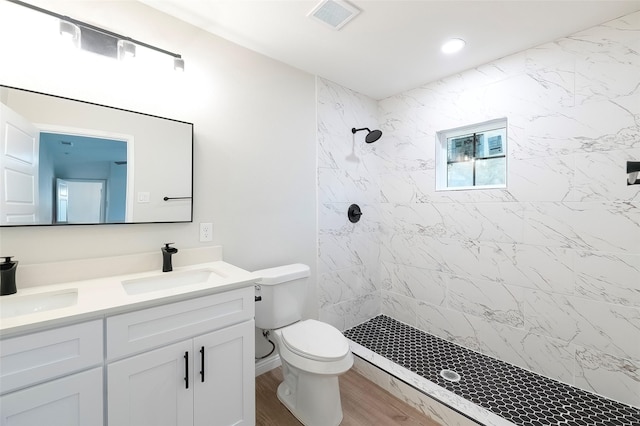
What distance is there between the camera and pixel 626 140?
1.60 meters

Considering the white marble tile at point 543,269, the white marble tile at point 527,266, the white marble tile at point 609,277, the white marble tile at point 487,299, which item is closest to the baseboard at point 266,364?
the white marble tile at point 487,299

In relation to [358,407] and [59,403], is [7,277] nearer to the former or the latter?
[59,403]

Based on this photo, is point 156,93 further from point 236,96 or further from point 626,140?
point 626,140

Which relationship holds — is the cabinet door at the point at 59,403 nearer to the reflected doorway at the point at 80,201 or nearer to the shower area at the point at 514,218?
the reflected doorway at the point at 80,201

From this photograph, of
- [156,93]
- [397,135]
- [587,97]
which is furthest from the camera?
[397,135]

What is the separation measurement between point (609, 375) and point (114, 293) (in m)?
2.78

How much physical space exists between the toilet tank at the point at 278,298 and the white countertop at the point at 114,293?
0.98ft

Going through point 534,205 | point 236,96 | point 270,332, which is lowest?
point 270,332

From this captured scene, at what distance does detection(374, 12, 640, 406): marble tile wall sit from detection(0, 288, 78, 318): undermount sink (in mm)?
2481

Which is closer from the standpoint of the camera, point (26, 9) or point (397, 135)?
point (26, 9)

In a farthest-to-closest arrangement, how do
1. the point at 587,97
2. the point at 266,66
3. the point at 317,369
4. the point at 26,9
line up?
the point at 266,66 → the point at 587,97 → the point at 317,369 → the point at 26,9

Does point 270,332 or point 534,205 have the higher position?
point 534,205

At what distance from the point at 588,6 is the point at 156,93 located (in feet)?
8.27

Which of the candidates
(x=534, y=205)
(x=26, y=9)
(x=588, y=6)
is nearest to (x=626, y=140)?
(x=534, y=205)
